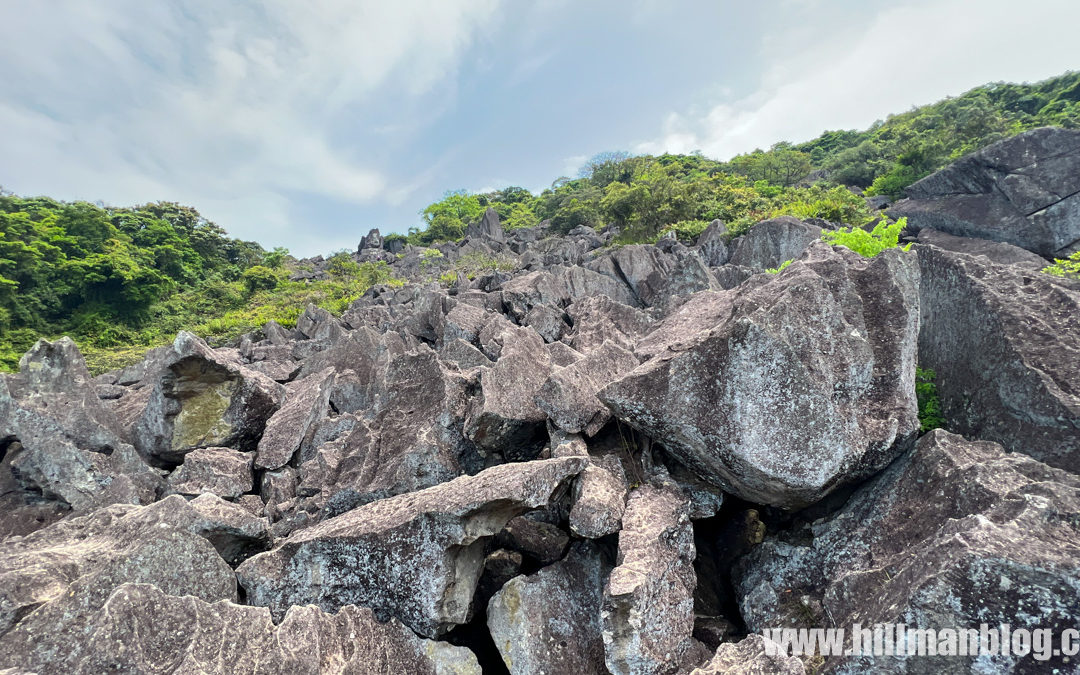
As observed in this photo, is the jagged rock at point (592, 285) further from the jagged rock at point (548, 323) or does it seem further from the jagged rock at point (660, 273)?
the jagged rock at point (548, 323)

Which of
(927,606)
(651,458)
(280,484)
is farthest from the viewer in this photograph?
(280,484)

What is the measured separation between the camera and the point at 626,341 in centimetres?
916

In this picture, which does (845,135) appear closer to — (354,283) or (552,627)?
(354,283)

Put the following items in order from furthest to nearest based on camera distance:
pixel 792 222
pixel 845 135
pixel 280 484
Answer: pixel 845 135 < pixel 792 222 < pixel 280 484

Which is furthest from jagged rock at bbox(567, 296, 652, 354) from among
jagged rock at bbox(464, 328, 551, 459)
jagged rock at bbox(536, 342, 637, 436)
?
jagged rock at bbox(536, 342, 637, 436)

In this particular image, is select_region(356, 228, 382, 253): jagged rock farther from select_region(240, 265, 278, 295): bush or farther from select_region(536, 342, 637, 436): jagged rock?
select_region(536, 342, 637, 436): jagged rock

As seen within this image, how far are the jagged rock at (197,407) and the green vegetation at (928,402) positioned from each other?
11.3 metres

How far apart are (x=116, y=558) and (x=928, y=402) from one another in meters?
9.77

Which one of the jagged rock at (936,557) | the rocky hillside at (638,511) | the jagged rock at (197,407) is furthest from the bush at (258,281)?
the jagged rock at (936,557)

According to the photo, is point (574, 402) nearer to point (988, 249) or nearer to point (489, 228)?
point (988, 249)

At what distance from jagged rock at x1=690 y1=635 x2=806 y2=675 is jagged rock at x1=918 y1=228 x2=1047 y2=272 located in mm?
14187

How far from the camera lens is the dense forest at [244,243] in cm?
3284

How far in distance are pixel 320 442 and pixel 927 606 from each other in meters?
8.46

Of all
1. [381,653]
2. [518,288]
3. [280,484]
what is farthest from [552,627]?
[518,288]
